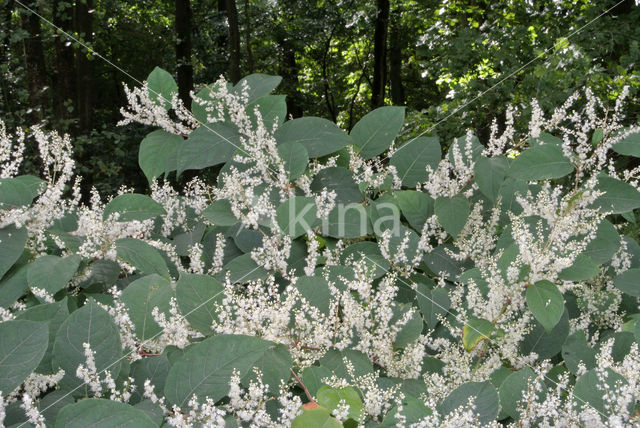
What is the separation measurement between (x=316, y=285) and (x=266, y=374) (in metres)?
0.27

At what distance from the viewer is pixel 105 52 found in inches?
612

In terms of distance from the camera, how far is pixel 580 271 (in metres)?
1.53

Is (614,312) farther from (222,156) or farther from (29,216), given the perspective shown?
(29,216)

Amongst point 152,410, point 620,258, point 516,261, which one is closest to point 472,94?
point 620,258

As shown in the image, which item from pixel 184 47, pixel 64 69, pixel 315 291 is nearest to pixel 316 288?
pixel 315 291

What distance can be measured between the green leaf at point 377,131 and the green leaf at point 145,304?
96cm

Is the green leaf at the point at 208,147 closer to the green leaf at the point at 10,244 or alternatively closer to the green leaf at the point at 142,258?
the green leaf at the point at 142,258

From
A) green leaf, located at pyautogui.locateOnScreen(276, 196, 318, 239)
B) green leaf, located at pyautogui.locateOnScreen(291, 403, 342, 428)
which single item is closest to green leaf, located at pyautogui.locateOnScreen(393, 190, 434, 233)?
green leaf, located at pyautogui.locateOnScreen(276, 196, 318, 239)

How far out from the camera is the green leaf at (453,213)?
1.80m

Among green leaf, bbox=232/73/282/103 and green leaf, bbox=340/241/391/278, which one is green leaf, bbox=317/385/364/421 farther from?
green leaf, bbox=232/73/282/103

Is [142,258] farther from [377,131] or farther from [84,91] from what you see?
[84,91]

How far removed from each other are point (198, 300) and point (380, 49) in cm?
1563

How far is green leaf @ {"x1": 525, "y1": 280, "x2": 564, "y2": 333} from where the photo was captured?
54.6 inches

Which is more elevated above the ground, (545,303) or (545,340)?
(545,303)
